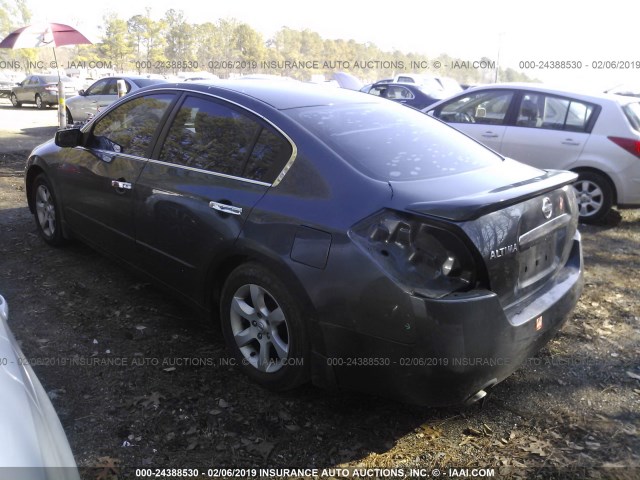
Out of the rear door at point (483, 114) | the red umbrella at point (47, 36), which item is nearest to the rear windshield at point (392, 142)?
the rear door at point (483, 114)

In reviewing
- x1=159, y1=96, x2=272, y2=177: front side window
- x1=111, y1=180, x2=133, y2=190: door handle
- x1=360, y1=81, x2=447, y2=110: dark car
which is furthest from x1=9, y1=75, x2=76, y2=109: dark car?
x1=159, y1=96, x2=272, y2=177: front side window

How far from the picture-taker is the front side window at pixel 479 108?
7148mm

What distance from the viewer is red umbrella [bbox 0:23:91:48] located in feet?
38.7

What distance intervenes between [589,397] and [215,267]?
227 centimetres

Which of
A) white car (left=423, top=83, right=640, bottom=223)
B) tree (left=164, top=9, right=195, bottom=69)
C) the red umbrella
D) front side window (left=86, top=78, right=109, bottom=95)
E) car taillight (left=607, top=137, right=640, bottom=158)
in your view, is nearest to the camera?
car taillight (left=607, top=137, right=640, bottom=158)

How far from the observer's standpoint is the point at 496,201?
95.9 inches

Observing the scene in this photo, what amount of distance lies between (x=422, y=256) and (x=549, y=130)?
5286 mm

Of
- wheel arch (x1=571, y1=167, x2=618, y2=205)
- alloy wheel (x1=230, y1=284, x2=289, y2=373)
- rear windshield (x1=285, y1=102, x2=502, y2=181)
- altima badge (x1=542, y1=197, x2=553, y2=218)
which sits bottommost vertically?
alloy wheel (x1=230, y1=284, x2=289, y2=373)

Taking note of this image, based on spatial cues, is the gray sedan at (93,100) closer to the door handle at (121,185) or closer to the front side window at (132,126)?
the front side window at (132,126)

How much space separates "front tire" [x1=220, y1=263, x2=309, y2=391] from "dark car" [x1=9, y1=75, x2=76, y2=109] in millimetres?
22723

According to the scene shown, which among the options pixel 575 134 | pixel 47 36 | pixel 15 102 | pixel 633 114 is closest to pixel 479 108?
pixel 575 134

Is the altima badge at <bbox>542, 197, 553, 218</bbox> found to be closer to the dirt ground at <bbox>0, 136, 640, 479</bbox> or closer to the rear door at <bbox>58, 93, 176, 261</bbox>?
the dirt ground at <bbox>0, 136, 640, 479</bbox>

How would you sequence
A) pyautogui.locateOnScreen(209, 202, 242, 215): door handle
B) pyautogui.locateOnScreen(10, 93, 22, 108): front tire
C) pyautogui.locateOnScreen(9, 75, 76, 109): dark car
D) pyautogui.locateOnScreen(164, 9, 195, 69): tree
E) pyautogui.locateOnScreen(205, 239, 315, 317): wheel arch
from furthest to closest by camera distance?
1. pyautogui.locateOnScreen(164, 9, 195, 69): tree
2. pyautogui.locateOnScreen(10, 93, 22, 108): front tire
3. pyautogui.locateOnScreen(9, 75, 76, 109): dark car
4. pyautogui.locateOnScreen(209, 202, 242, 215): door handle
5. pyautogui.locateOnScreen(205, 239, 315, 317): wheel arch

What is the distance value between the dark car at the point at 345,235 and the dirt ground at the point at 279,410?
29 centimetres
